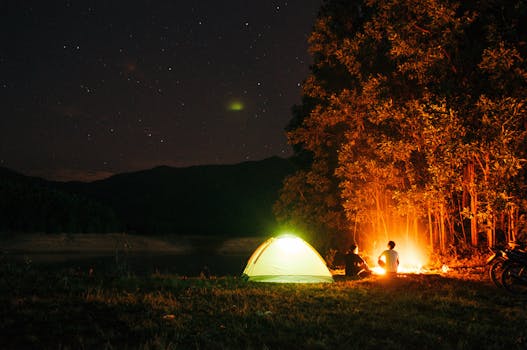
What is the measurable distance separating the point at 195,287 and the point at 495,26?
1206 centimetres

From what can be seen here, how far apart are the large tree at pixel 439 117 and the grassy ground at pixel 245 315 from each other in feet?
14.6

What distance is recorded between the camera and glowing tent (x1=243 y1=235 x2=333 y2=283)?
15109 mm

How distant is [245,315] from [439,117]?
9658 millimetres

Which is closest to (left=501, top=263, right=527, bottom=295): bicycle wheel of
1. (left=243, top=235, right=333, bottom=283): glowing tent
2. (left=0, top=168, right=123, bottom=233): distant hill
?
(left=243, top=235, right=333, bottom=283): glowing tent

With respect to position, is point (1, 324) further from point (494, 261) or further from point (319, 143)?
point (319, 143)

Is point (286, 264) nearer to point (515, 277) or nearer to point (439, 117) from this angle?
point (515, 277)

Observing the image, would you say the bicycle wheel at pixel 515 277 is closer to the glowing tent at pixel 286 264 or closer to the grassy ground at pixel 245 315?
the grassy ground at pixel 245 315

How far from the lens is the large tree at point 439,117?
49.3ft

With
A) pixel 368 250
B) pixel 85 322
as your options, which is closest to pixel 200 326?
pixel 85 322

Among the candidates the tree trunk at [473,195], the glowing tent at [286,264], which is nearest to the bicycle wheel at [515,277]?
the tree trunk at [473,195]

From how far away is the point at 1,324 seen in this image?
24.1ft

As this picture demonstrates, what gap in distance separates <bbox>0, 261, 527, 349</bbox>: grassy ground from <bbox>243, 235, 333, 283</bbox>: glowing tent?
2874mm

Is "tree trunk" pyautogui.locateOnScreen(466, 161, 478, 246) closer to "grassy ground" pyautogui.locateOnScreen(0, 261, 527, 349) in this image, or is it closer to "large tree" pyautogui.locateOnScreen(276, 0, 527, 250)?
"large tree" pyautogui.locateOnScreen(276, 0, 527, 250)

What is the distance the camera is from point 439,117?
15.3 meters
